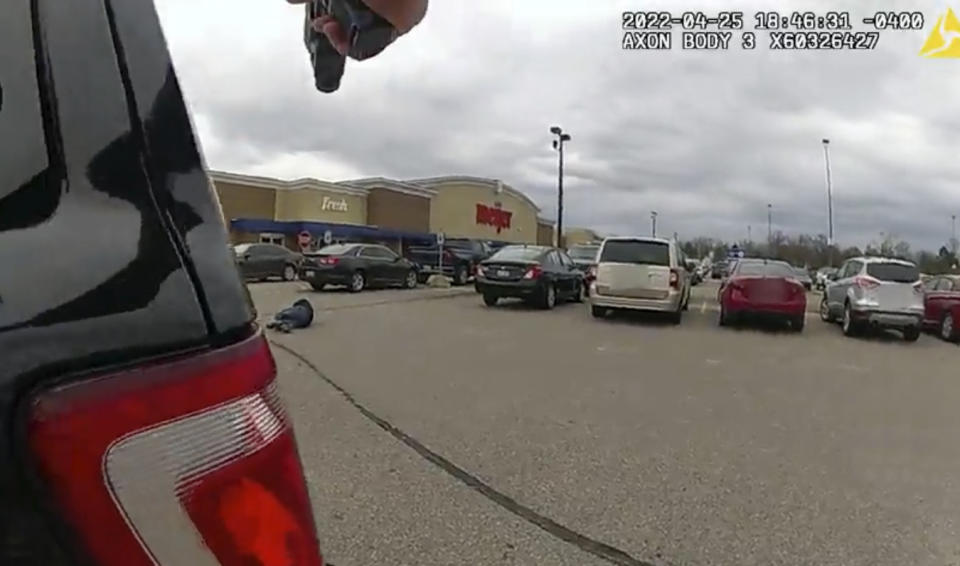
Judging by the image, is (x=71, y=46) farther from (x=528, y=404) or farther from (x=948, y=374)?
(x=948, y=374)

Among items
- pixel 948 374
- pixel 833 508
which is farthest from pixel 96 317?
pixel 948 374

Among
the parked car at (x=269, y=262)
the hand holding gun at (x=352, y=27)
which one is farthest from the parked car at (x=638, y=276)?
the hand holding gun at (x=352, y=27)

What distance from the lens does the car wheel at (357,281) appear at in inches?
785

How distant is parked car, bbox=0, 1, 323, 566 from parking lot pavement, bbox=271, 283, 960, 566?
8.66ft

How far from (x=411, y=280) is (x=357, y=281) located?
3.06m

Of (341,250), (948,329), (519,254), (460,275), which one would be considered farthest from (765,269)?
(460,275)

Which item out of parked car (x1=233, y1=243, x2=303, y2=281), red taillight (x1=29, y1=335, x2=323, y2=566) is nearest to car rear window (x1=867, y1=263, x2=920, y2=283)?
red taillight (x1=29, y1=335, x2=323, y2=566)

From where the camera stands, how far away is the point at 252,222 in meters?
37.3

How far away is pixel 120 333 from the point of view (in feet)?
2.97

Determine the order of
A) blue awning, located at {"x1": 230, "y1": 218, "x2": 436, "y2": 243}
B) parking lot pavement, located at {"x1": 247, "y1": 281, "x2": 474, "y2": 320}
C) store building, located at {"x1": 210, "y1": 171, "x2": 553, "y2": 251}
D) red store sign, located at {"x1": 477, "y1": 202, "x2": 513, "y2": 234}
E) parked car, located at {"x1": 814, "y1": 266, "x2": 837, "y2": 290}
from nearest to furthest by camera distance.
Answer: parking lot pavement, located at {"x1": 247, "y1": 281, "x2": 474, "y2": 320} < parked car, located at {"x1": 814, "y1": 266, "x2": 837, "y2": 290} < blue awning, located at {"x1": 230, "y1": 218, "x2": 436, "y2": 243} < store building, located at {"x1": 210, "y1": 171, "x2": 553, "y2": 251} < red store sign, located at {"x1": 477, "y1": 202, "x2": 513, "y2": 234}

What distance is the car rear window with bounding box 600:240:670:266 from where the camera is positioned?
14.4m

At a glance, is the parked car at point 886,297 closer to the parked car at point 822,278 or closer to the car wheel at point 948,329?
the car wheel at point 948,329

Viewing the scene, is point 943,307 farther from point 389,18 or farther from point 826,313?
point 389,18

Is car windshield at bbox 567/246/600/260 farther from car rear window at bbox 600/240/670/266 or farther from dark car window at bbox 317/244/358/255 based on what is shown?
car rear window at bbox 600/240/670/266
